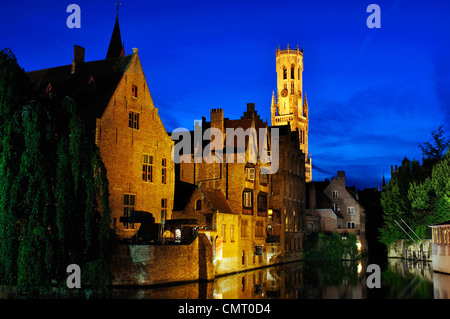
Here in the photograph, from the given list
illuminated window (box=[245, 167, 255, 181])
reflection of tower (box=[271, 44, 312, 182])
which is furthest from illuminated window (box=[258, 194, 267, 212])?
reflection of tower (box=[271, 44, 312, 182])

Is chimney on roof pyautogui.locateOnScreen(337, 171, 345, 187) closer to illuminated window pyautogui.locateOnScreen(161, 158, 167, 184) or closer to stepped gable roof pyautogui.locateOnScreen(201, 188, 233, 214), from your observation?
stepped gable roof pyautogui.locateOnScreen(201, 188, 233, 214)

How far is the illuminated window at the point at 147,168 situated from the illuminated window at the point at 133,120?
100 inches

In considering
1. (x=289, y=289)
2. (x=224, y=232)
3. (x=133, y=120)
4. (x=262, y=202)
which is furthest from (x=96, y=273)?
(x=262, y=202)

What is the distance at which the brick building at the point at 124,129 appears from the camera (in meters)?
37.8

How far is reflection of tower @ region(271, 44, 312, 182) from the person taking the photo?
181m

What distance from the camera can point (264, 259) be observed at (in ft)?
179

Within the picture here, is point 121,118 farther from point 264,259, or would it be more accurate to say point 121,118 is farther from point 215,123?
point 264,259

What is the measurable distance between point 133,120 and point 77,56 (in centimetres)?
898

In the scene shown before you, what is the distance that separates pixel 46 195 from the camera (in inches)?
909

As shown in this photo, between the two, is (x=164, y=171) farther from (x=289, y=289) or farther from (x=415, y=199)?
(x=415, y=199)

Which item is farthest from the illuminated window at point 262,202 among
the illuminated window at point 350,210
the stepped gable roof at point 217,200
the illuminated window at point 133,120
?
the illuminated window at point 350,210

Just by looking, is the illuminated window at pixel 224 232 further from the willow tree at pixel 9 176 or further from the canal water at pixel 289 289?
the willow tree at pixel 9 176

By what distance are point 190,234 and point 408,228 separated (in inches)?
1483

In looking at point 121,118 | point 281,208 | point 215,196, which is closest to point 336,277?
point 215,196
